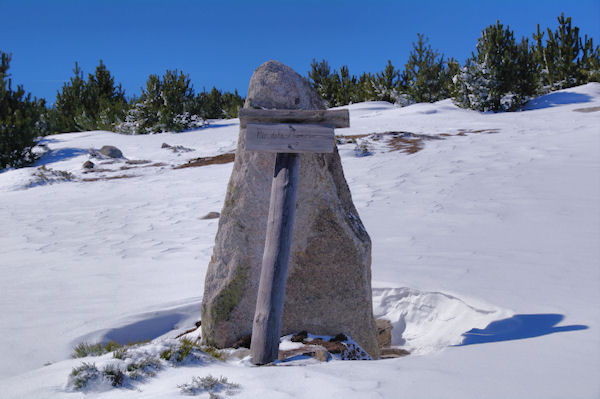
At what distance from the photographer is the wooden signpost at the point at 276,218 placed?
2.78 meters

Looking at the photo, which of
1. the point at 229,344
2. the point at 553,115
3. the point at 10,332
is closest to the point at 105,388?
the point at 229,344

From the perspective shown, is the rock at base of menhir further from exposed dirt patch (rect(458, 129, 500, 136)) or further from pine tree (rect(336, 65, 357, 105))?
pine tree (rect(336, 65, 357, 105))

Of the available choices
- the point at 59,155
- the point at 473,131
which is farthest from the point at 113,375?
the point at 59,155

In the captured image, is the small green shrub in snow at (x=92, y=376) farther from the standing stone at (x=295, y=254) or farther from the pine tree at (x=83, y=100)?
the pine tree at (x=83, y=100)

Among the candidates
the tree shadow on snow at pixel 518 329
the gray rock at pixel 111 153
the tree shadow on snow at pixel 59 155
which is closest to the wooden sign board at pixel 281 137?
the tree shadow on snow at pixel 518 329

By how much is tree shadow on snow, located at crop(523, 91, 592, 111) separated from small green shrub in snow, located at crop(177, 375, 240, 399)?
17209 mm

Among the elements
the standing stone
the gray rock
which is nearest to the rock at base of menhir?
the gray rock

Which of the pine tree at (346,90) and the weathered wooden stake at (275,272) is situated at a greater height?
the pine tree at (346,90)

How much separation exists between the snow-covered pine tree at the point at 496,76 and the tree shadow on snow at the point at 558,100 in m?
0.42

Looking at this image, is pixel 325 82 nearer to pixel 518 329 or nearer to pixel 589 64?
pixel 589 64

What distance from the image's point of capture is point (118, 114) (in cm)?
2162

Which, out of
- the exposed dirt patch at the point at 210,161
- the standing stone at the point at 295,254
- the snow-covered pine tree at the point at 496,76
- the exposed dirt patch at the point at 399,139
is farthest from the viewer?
the snow-covered pine tree at the point at 496,76

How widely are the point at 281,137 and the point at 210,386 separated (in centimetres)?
134

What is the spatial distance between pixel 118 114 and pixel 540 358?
70.7 ft
